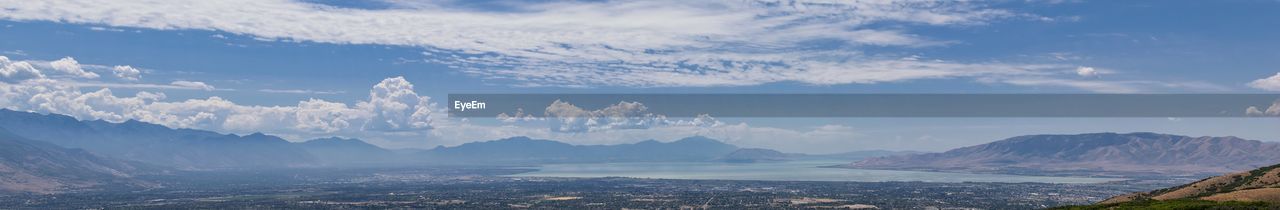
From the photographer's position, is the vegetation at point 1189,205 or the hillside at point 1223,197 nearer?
the vegetation at point 1189,205

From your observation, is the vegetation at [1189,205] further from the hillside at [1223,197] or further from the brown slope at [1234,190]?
the brown slope at [1234,190]

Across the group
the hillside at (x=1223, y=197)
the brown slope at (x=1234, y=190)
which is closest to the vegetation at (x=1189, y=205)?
the hillside at (x=1223, y=197)

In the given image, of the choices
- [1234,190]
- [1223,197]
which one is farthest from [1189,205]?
[1234,190]

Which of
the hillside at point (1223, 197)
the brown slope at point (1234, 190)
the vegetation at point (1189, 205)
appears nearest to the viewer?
the vegetation at point (1189, 205)

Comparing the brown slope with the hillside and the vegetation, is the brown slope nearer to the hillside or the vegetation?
the hillside

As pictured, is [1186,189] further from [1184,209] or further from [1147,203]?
[1184,209]

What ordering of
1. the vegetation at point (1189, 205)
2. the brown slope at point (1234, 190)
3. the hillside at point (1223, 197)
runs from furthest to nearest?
the brown slope at point (1234, 190), the hillside at point (1223, 197), the vegetation at point (1189, 205)

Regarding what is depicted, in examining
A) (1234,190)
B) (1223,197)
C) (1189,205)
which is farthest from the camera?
(1234,190)

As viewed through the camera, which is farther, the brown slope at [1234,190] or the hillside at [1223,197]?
the brown slope at [1234,190]

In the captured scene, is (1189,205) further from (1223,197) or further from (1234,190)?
(1234,190)

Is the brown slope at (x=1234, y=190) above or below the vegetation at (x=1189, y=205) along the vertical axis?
above

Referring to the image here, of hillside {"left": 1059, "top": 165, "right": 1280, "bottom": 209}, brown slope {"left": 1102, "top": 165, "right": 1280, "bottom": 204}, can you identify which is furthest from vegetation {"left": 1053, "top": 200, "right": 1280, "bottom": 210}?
brown slope {"left": 1102, "top": 165, "right": 1280, "bottom": 204}
